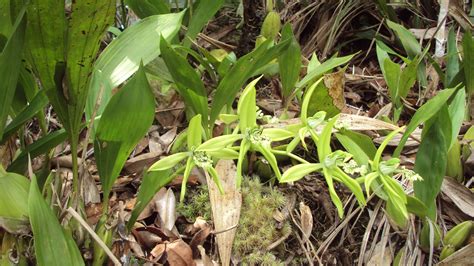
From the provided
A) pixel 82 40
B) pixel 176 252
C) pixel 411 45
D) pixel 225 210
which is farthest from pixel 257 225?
pixel 411 45

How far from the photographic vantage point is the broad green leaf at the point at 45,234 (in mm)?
857

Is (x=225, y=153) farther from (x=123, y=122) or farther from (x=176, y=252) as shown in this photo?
(x=176, y=252)

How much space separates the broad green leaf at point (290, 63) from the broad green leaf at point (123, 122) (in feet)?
1.92

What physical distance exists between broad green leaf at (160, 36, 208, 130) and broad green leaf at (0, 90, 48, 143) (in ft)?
0.81

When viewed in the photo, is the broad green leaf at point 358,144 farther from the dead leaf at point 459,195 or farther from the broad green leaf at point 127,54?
the broad green leaf at point 127,54

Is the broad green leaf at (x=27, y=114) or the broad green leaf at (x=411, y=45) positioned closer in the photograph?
the broad green leaf at (x=27, y=114)

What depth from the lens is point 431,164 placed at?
1220 millimetres

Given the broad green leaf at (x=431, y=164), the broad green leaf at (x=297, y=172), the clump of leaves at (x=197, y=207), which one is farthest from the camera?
the clump of leaves at (x=197, y=207)

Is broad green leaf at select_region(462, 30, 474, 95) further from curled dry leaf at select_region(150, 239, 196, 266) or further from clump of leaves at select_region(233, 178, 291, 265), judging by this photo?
curled dry leaf at select_region(150, 239, 196, 266)

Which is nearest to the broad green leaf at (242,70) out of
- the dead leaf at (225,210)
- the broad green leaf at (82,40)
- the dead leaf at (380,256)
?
the dead leaf at (225,210)

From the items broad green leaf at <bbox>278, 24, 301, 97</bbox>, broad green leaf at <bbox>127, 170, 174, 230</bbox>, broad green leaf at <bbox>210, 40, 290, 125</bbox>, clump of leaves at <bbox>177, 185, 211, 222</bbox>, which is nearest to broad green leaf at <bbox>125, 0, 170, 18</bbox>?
broad green leaf at <bbox>278, 24, 301, 97</bbox>

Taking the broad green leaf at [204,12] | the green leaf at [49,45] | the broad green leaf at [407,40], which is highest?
the green leaf at [49,45]

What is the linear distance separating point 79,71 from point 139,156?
0.57m

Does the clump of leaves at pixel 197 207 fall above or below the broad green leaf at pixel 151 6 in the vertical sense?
below
